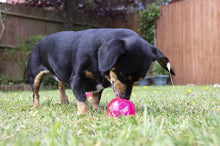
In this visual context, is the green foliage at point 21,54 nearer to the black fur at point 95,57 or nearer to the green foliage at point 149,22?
the green foliage at point 149,22

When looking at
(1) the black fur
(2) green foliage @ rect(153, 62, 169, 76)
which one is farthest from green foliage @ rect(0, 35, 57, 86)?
(1) the black fur

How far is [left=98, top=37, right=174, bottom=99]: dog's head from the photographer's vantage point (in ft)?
7.64

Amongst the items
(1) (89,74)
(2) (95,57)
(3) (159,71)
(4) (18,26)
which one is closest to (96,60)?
(2) (95,57)

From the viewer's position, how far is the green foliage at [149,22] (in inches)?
378

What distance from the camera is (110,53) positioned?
2229 mm

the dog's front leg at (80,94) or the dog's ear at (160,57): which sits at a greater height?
the dog's ear at (160,57)

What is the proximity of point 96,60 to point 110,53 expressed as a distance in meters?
0.43

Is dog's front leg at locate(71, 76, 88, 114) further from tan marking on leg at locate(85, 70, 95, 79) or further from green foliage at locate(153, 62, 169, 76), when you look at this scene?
green foliage at locate(153, 62, 169, 76)

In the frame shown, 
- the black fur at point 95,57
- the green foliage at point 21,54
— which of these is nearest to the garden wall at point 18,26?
the green foliage at point 21,54

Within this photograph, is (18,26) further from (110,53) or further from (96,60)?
(110,53)

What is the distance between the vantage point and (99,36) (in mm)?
2740

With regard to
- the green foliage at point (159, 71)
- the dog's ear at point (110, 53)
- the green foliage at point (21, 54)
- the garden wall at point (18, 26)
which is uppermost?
the dog's ear at point (110, 53)

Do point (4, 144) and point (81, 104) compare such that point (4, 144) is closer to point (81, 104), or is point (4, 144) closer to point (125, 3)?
point (81, 104)

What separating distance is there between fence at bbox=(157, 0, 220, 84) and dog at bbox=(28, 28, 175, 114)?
590cm
